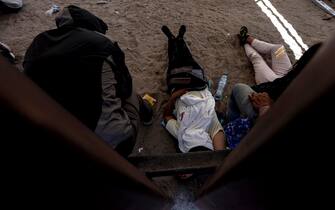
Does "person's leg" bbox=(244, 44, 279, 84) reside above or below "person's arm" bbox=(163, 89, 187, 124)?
above

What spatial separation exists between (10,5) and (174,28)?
4.87 feet

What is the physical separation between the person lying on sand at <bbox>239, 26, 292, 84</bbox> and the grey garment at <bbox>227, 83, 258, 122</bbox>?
1.30 ft

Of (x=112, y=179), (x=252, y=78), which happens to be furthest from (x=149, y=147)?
(x=112, y=179)

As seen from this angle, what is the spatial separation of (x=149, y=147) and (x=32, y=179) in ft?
4.01

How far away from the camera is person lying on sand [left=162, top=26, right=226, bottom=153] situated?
1296 millimetres

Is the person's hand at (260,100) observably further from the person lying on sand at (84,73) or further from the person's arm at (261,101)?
the person lying on sand at (84,73)

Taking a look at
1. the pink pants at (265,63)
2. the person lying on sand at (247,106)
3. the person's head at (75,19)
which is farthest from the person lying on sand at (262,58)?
the person's head at (75,19)

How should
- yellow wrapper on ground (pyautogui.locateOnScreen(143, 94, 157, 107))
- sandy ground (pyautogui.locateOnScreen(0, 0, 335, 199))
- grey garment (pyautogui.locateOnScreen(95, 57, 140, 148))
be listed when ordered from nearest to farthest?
grey garment (pyautogui.locateOnScreen(95, 57, 140, 148)) < yellow wrapper on ground (pyautogui.locateOnScreen(143, 94, 157, 107)) < sandy ground (pyautogui.locateOnScreen(0, 0, 335, 199))

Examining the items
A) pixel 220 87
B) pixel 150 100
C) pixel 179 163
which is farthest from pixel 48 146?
pixel 220 87

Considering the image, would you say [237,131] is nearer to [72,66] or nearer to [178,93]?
[178,93]

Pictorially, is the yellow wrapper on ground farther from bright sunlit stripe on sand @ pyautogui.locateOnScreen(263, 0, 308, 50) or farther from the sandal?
bright sunlit stripe on sand @ pyautogui.locateOnScreen(263, 0, 308, 50)

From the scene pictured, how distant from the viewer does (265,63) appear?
1.90 m

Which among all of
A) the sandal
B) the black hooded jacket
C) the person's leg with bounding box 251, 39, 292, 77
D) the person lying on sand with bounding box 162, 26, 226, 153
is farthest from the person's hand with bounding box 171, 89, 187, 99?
the sandal

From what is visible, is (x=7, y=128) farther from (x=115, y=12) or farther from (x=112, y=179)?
(x=115, y=12)
